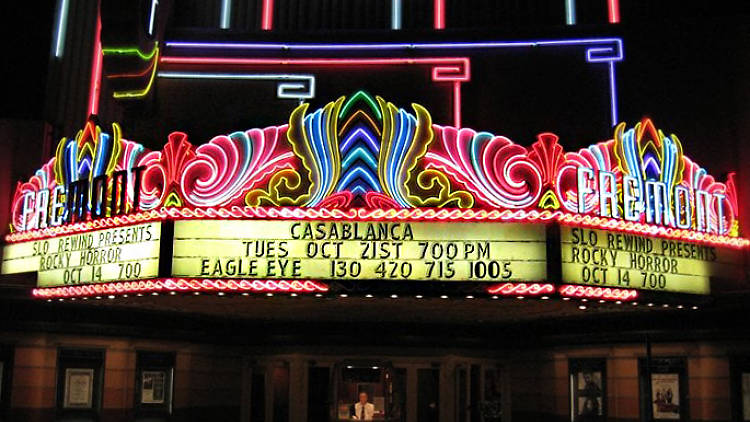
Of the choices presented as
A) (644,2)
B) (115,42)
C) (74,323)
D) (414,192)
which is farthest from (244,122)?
(644,2)

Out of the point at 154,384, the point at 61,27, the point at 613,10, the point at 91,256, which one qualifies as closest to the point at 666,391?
the point at 613,10

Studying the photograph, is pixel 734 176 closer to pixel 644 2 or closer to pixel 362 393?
pixel 644 2

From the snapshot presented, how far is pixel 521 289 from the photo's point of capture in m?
12.4

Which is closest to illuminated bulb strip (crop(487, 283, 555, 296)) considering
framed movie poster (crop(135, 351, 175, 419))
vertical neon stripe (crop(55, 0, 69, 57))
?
framed movie poster (crop(135, 351, 175, 419))

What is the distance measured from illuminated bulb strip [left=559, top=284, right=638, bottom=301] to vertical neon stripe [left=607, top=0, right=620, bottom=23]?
6847 mm

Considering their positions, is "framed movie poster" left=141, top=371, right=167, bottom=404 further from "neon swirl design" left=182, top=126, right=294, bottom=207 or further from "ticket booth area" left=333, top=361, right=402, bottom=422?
"neon swirl design" left=182, top=126, right=294, bottom=207

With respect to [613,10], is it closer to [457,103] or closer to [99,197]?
[457,103]

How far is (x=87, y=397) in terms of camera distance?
17.1 metres

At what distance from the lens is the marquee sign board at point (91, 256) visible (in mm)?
12906

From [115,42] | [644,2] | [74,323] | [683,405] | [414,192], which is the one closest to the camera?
[414,192]

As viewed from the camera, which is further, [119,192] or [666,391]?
[666,391]

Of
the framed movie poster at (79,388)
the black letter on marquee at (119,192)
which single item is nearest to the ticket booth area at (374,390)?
the framed movie poster at (79,388)

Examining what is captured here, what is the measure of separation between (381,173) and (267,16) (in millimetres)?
7505

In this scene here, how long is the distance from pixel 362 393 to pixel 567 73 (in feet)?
23.7
